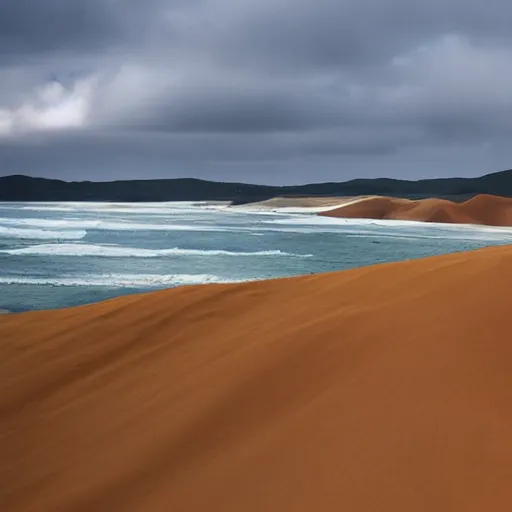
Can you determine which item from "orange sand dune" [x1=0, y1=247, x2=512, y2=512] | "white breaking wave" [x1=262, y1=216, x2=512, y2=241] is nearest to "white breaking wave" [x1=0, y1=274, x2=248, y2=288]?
"orange sand dune" [x1=0, y1=247, x2=512, y2=512]

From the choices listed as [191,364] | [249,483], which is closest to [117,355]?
[191,364]

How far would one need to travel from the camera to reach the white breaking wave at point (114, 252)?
13891 millimetres

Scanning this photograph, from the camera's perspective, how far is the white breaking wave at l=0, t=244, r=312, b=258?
13.9 metres

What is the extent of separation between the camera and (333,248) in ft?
53.4

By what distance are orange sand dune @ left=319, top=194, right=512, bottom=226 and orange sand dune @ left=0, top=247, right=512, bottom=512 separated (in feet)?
102

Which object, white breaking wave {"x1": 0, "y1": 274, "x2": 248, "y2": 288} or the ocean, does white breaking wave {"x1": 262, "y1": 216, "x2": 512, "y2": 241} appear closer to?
the ocean

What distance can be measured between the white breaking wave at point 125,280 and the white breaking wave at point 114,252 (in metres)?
3.17

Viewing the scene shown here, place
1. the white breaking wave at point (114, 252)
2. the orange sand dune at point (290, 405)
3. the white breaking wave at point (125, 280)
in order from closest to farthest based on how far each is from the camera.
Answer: the orange sand dune at point (290, 405) < the white breaking wave at point (125, 280) < the white breaking wave at point (114, 252)

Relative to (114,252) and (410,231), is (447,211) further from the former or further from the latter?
(114,252)

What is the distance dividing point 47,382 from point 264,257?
10.3 metres

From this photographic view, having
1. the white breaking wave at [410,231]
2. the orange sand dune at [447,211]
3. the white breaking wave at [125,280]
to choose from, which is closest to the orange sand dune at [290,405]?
the white breaking wave at [125,280]

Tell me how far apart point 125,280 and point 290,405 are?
792cm

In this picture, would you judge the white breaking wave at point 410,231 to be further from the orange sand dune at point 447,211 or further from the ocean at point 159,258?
the orange sand dune at point 447,211

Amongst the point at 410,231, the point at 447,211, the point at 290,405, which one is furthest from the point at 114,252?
the point at 447,211
